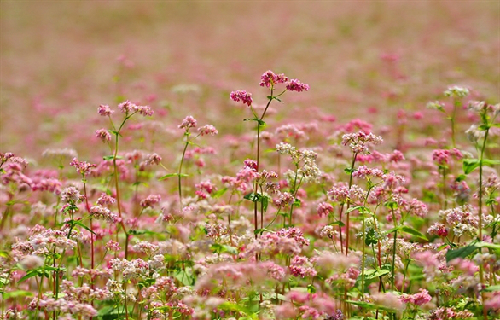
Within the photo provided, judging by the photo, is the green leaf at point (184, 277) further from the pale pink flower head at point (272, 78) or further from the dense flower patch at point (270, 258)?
the pale pink flower head at point (272, 78)

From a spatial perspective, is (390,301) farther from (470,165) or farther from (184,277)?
(184,277)

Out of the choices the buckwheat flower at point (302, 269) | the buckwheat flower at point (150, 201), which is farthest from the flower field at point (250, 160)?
the buckwheat flower at point (150, 201)

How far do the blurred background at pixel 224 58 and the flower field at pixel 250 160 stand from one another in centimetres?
18

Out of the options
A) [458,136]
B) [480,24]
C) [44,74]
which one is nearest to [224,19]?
[44,74]

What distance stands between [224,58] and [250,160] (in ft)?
84.2

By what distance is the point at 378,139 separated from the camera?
14.8 ft

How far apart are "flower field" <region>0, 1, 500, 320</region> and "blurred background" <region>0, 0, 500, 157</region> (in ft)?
0.60

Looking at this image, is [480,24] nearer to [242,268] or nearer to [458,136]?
[458,136]

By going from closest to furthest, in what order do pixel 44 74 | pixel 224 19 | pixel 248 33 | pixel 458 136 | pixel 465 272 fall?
pixel 465 272
pixel 458 136
pixel 44 74
pixel 248 33
pixel 224 19

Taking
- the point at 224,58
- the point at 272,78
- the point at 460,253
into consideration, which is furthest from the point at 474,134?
the point at 224,58

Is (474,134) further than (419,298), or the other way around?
(474,134)

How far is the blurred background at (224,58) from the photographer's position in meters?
16.0

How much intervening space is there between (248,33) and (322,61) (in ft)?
31.1

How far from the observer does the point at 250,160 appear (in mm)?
4672
